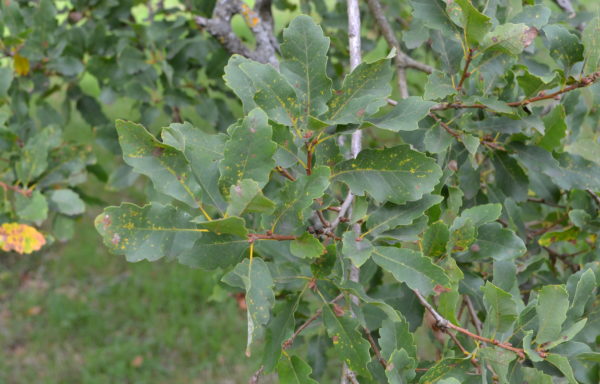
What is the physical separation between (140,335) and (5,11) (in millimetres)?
2524

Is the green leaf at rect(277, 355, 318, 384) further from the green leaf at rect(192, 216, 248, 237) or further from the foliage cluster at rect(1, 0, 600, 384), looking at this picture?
the green leaf at rect(192, 216, 248, 237)

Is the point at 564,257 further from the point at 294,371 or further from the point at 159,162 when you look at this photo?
the point at 159,162

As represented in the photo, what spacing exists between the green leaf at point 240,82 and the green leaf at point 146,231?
8.2 inches

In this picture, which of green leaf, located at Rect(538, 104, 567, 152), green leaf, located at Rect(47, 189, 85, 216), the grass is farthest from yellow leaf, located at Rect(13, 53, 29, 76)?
the grass

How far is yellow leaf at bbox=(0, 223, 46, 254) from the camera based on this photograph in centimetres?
161

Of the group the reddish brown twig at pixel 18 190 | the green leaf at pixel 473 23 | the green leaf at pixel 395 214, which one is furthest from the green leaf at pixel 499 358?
the reddish brown twig at pixel 18 190

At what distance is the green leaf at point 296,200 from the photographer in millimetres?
921

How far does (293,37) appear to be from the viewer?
3.25 feet

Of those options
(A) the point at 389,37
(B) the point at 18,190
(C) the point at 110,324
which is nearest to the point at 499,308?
(A) the point at 389,37

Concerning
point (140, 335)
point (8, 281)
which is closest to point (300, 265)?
point (140, 335)

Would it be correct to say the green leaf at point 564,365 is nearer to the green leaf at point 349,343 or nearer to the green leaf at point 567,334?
the green leaf at point 567,334

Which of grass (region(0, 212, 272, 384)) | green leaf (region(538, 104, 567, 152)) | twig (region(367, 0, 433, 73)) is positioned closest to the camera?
green leaf (region(538, 104, 567, 152))

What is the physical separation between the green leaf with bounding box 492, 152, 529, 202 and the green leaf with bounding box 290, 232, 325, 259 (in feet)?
2.39

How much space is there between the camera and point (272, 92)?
96cm
